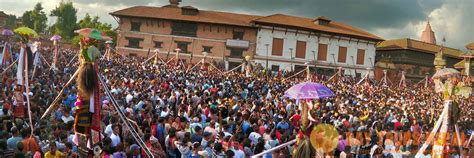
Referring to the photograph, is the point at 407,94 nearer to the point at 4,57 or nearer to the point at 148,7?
the point at 4,57

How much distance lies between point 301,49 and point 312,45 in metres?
1.21

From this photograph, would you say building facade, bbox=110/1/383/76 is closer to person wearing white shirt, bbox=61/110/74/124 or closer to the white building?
the white building

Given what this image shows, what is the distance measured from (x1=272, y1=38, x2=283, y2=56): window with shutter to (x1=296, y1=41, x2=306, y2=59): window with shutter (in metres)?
1.81

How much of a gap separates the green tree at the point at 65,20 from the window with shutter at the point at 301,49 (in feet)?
118

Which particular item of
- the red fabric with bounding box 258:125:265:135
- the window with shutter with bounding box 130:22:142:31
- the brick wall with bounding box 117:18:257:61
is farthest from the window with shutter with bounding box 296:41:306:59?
the red fabric with bounding box 258:125:265:135

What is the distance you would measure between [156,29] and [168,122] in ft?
110

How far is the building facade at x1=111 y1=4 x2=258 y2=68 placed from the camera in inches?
1677

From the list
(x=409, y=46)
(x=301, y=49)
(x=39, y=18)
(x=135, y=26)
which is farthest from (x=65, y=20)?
(x=409, y=46)

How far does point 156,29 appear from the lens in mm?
42938

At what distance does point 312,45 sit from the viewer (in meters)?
46.3

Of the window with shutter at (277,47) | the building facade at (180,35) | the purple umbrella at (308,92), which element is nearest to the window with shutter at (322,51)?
the window with shutter at (277,47)

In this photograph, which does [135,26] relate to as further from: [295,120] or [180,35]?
[295,120]

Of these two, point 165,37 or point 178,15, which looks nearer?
point 165,37

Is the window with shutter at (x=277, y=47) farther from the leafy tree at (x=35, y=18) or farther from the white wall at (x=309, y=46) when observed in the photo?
the leafy tree at (x=35, y=18)
